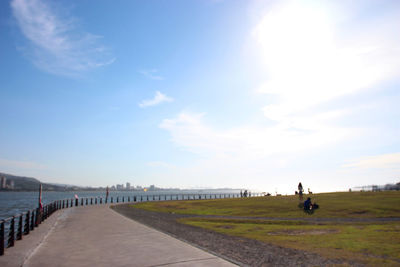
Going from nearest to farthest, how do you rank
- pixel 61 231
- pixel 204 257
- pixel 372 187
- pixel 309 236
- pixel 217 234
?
pixel 204 257, pixel 309 236, pixel 217 234, pixel 61 231, pixel 372 187

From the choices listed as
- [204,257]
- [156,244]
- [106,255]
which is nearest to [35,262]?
[106,255]

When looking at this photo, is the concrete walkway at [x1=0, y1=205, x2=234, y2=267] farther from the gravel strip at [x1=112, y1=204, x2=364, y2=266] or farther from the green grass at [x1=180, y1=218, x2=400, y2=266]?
the green grass at [x1=180, y1=218, x2=400, y2=266]

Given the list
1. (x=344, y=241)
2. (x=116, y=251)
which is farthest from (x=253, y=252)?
(x=116, y=251)

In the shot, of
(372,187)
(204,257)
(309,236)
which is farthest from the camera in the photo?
(372,187)

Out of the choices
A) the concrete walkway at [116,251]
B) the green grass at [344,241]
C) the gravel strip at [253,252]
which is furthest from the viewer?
the green grass at [344,241]

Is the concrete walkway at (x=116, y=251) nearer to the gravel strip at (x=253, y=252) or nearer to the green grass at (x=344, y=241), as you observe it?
the gravel strip at (x=253, y=252)

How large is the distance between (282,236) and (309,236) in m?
1.27

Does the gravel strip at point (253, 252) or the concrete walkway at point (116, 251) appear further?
the concrete walkway at point (116, 251)

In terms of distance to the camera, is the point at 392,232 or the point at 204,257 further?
the point at 392,232

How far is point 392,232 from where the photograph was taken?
44.5 feet

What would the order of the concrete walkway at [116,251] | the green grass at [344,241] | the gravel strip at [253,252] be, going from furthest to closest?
the green grass at [344,241], the concrete walkway at [116,251], the gravel strip at [253,252]

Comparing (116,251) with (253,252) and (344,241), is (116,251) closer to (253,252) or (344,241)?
(253,252)

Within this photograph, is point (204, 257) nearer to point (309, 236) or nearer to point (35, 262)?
point (35, 262)

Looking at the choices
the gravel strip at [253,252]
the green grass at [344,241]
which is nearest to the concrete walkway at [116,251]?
the gravel strip at [253,252]
